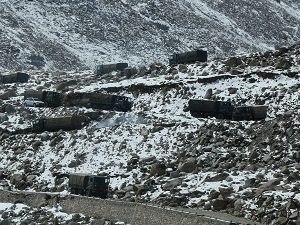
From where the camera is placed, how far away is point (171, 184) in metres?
39.8

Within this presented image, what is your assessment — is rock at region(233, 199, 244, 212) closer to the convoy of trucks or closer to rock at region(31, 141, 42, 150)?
the convoy of trucks

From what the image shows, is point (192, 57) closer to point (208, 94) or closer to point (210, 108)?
point (208, 94)

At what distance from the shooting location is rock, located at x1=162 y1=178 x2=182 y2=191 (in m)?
39.5

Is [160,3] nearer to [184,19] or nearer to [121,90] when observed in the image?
[184,19]

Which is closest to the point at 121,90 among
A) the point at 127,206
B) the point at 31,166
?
the point at 31,166

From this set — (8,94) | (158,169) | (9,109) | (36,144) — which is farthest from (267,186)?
(8,94)

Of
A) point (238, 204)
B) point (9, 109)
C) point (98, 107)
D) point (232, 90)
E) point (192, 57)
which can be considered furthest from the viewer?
point (192, 57)

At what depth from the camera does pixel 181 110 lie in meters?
51.0

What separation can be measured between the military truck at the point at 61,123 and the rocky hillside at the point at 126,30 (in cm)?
3506

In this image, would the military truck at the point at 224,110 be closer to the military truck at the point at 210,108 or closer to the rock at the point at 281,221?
the military truck at the point at 210,108

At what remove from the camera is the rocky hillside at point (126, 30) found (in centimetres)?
9225

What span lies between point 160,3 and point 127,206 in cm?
7724

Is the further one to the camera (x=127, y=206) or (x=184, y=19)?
(x=184, y=19)

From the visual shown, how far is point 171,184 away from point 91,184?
13.6ft
